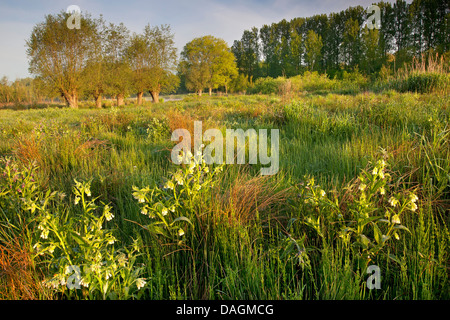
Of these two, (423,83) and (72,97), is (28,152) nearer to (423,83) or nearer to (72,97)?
(423,83)

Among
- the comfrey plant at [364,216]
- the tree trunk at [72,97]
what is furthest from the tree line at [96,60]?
the comfrey plant at [364,216]

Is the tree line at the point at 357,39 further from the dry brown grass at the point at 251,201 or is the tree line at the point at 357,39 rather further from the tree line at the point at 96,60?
the dry brown grass at the point at 251,201

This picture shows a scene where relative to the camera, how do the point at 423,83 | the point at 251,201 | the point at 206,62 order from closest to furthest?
1. the point at 251,201
2. the point at 423,83
3. the point at 206,62

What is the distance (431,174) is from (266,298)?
205 cm

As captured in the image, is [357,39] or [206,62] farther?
[206,62]

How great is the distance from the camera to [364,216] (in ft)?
5.13

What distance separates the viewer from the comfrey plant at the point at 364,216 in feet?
4.93

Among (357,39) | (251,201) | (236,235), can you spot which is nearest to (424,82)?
(251,201)

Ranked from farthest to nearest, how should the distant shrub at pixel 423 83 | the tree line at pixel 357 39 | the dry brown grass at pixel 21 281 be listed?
the tree line at pixel 357 39 → the distant shrub at pixel 423 83 → the dry brown grass at pixel 21 281

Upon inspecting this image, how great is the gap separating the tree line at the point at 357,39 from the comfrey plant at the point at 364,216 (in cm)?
2417

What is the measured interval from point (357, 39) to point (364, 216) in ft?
128

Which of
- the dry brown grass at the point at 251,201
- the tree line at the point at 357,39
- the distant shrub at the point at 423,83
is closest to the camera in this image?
the dry brown grass at the point at 251,201

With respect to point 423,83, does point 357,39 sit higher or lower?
higher
